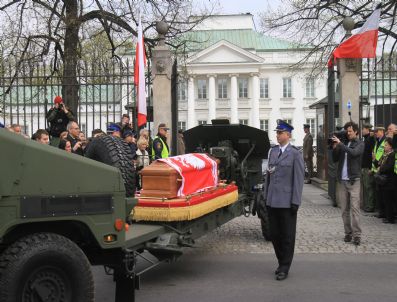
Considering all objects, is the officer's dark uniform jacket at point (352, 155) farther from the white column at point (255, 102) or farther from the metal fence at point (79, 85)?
the white column at point (255, 102)

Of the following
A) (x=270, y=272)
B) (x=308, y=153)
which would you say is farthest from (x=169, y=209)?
(x=308, y=153)

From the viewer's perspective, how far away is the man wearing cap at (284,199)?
673cm

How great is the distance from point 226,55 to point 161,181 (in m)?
58.9

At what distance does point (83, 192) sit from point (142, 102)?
6772 millimetres

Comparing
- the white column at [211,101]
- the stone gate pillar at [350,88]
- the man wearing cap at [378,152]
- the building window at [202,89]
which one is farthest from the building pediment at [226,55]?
the man wearing cap at [378,152]

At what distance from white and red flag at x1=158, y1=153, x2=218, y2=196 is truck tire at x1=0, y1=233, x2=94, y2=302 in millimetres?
2308

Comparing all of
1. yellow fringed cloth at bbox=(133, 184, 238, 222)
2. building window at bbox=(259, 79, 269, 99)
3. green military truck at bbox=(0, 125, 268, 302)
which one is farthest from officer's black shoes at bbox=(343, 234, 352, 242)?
building window at bbox=(259, 79, 269, 99)

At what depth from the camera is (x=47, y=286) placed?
4.10 meters

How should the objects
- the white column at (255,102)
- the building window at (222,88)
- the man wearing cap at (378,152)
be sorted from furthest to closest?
the building window at (222,88)
the white column at (255,102)
the man wearing cap at (378,152)

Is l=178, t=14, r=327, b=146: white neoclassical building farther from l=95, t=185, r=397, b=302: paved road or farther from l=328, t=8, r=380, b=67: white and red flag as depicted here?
l=95, t=185, r=397, b=302: paved road

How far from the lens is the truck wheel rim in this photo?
3990mm

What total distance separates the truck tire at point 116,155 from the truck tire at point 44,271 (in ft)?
3.28

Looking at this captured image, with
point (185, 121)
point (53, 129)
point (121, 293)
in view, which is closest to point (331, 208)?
point (53, 129)

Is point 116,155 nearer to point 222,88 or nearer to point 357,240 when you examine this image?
point 357,240
